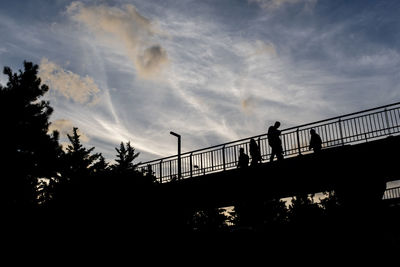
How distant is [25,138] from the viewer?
23.7 m

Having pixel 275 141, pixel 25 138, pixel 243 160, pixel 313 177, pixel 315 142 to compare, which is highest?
pixel 25 138

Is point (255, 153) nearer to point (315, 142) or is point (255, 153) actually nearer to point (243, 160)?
point (243, 160)

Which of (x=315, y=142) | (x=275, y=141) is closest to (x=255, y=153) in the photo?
(x=275, y=141)

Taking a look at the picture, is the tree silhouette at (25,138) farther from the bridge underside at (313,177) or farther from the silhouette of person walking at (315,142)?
the silhouette of person walking at (315,142)

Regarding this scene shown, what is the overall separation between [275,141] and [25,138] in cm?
1788

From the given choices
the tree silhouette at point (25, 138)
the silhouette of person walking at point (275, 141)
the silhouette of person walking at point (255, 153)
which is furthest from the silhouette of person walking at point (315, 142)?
the tree silhouette at point (25, 138)

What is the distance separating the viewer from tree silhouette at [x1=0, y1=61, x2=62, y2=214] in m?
21.5

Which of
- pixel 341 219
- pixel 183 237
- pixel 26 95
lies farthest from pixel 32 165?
pixel 341 219

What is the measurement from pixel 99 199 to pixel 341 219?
6.22 meters

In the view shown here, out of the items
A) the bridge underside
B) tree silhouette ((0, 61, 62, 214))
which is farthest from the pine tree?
the bridge underside

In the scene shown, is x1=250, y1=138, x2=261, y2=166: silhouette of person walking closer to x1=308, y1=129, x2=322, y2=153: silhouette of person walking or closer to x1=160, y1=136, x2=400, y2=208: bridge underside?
x1=160, y1=136, x2=400, y2=208: bridge underside

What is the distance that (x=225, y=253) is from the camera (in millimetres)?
9523

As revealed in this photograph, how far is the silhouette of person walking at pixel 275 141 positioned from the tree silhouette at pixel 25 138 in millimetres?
14586

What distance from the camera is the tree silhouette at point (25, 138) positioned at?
21547 mm
